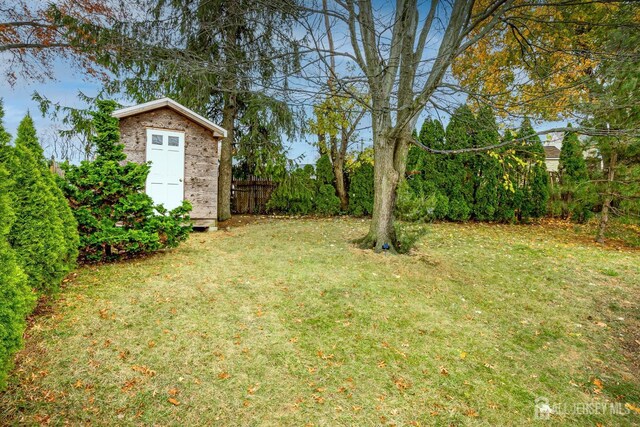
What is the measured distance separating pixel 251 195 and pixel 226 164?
170 centimetres

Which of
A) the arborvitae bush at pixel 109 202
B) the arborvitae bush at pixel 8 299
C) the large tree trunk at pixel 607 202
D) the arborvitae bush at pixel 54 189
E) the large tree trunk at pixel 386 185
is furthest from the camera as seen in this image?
the large tree trunk at pixel 607 202

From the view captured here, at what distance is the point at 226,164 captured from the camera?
1192 centimetres

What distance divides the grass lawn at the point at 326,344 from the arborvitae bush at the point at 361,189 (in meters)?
6.62

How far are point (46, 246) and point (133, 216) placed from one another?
6.91 ft

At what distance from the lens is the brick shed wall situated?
9031 mm

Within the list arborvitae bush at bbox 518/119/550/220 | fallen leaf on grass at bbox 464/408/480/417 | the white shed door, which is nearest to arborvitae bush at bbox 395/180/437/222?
fallen leaf on grass at bbox 464/408/480/417

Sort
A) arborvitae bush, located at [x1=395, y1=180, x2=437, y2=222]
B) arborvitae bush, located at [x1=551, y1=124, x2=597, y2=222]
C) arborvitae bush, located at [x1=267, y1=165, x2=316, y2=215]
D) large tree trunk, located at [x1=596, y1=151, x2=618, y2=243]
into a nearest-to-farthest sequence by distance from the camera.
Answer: arborvitae bush, located at [x1=395, y1=180, x2=437, y2=222] → large tree trunk, located at [x1=596, y1=151, x2=618, y2=243] → arborvitae bush, located at [x1=551, y1=124, x2=597, y2=222] → arborvitae bush, located at [x1=267, y1=165, x2=316, y2=215]

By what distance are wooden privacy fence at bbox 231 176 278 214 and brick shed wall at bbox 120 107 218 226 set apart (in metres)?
2.89

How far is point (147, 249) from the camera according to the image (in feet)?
19.3

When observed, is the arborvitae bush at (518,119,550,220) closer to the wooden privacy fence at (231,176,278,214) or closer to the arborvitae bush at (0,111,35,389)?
the wooden privacy fence at (231,176,278,214)

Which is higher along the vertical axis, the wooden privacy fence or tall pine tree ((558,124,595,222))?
A: tall pine tree ((558,124,595,222))

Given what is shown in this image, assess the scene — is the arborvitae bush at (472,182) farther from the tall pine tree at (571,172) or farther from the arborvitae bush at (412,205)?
the arborvitae bush at (412,205)

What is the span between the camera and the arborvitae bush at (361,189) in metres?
12.7

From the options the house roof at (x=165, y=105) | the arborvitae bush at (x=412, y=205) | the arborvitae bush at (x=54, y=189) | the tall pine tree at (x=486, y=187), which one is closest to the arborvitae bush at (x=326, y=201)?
the house roof at (x=165, y=105)
